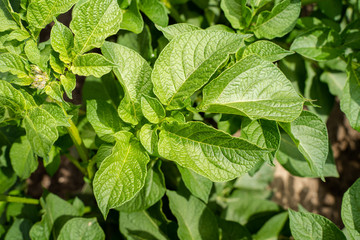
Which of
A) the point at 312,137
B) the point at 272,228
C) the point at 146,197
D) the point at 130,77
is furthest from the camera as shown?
the point at 272,228

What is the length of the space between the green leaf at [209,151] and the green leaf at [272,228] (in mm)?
825

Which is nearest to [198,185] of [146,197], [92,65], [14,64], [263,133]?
[146,197]

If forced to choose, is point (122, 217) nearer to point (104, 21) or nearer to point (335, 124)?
point (104, 21)

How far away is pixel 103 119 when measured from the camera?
92 cm

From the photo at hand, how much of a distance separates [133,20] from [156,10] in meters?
0.10

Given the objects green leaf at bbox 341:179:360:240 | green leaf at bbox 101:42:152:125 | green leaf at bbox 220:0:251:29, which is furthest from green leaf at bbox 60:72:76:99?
green leaf at bbox 341:179:360:240

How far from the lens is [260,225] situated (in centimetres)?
155

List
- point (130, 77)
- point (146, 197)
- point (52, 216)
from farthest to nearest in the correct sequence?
point (52, 216), point (146, 197), point (130, 77)

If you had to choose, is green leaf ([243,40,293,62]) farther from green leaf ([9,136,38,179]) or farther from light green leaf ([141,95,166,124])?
green leaf ([9,136,38,179])

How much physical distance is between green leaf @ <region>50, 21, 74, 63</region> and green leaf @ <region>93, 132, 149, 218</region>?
A: 24 centimetres

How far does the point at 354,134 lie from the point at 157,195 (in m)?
1.90

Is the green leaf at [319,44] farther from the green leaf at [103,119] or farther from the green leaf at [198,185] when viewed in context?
the green leaf at [103,119]

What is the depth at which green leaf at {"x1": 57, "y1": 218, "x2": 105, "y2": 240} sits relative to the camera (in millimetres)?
1067

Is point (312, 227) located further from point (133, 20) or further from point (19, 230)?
point (19, 230)
